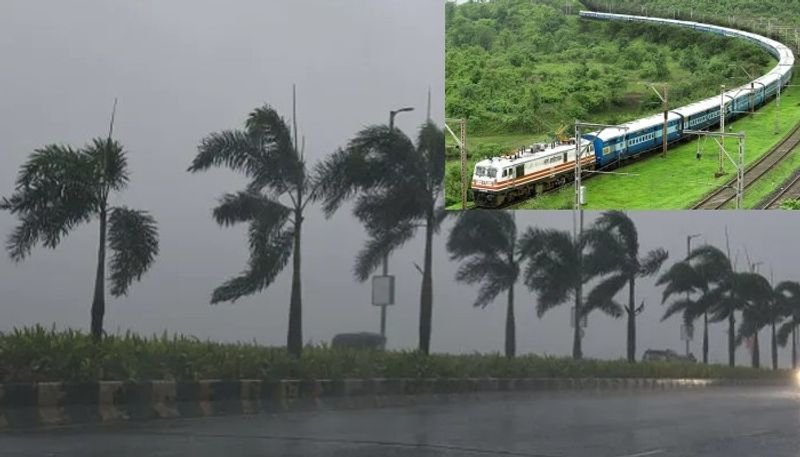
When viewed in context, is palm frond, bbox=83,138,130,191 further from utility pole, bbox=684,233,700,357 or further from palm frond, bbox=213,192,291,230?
utility pole, bbox=684,233,700,357

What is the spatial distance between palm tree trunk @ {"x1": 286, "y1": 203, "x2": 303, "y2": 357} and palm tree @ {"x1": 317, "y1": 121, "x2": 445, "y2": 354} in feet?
0.73

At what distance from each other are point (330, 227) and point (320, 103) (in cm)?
62

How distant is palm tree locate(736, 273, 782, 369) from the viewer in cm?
782

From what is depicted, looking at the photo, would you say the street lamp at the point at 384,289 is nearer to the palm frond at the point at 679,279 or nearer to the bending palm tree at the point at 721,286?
the palm frond at the point at 679,279

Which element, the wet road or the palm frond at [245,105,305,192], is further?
the palm frond at [245,105,305,192]

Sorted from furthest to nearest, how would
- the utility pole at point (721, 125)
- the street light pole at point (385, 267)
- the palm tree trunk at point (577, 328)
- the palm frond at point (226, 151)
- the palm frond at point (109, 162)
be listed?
1. the utility pole at point (721, 125)
2. the palm tree trunk at point (577, 328)
3. the street light pole at point (385, 267)
4. the palm frond at point (226, 151)
5. the palm frond at point (109, 162)

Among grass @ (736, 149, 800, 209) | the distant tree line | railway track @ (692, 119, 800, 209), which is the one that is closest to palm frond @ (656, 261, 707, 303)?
railway track @ (692, 119, 800, 209)

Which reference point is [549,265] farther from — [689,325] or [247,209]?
[247,209]

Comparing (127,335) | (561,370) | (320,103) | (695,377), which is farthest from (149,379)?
(695,377)

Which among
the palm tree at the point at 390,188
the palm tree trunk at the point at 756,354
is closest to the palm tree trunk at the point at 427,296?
the palm tree at the point at 390,188

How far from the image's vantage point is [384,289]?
6.52 m

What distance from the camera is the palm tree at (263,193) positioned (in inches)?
226

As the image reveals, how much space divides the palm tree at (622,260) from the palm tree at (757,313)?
2.63ft

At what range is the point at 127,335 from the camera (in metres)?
5.52
